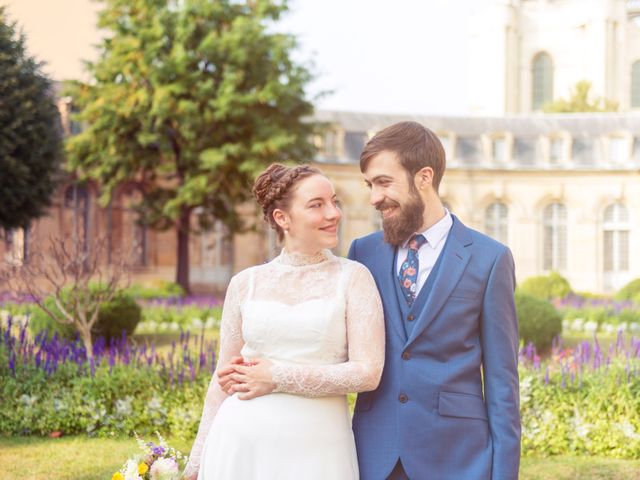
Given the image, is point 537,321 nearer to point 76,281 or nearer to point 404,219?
point 76,281

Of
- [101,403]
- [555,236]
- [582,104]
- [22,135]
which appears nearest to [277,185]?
[101,403]

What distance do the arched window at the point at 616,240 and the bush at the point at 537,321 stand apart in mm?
24045

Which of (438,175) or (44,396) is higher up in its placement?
(438,175)

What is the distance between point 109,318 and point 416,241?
9.89m

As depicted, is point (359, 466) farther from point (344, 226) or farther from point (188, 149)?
point (344, 226)

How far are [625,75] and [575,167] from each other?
Result: 17.3 m

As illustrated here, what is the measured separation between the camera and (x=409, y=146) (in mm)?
2930

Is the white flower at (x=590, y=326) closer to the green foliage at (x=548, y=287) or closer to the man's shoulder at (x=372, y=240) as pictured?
the green foliage at (x=548, y=287)

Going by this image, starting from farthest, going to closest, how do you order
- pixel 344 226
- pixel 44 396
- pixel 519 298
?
1. pixel 344 226
2. pixel 519 298
3. pixel 44 396

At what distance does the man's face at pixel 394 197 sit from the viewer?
2918 mm

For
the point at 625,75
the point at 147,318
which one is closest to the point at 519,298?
the point at 147,318

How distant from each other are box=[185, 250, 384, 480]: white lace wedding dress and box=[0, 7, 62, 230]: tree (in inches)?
663

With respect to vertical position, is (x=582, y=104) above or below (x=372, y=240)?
above

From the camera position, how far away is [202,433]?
10.2 feet
